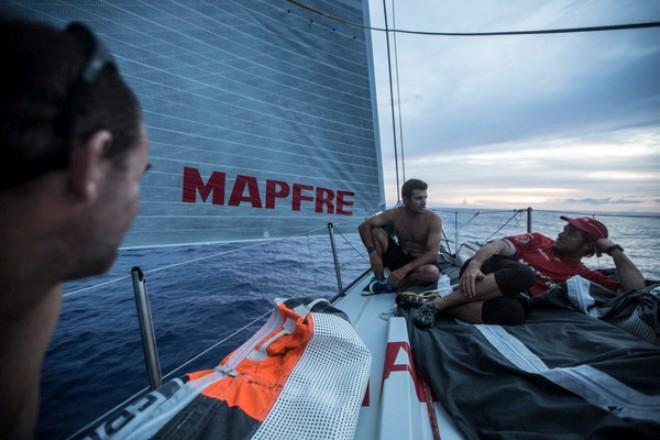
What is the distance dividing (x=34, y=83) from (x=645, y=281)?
8.01 ft

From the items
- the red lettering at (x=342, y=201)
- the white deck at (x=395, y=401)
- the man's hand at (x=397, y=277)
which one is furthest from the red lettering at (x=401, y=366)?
the red lettering at (x=342, y=201)

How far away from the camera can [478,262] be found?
1729 mm

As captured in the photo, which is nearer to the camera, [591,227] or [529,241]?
[591,227]

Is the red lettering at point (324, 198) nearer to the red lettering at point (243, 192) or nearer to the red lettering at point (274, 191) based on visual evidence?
the red lettering at point (274, 191)

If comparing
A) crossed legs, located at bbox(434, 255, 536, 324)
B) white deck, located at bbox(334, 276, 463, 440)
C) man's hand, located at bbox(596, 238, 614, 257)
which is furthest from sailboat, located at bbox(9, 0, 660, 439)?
man's hand, located at bbox(596, 238, 614, 257)

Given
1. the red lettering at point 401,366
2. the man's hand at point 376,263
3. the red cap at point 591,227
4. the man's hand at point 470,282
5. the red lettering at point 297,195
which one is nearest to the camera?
the red lettering at point 401,366

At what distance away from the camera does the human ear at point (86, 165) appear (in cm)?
28

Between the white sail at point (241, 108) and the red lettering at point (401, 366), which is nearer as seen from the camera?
the red lettering at point (401, 366)

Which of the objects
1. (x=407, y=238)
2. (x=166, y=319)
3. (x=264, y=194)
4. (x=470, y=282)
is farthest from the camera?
(x=166, y=319)

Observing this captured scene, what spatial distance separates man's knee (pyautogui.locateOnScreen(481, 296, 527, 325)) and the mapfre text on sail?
1.31 meters

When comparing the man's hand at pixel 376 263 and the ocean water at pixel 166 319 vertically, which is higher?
the man's hand at pixel 376 263

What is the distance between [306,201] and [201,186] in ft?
2.52

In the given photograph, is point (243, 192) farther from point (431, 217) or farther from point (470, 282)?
point (431, 217)

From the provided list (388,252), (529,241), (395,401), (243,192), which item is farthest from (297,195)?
(529,241)
